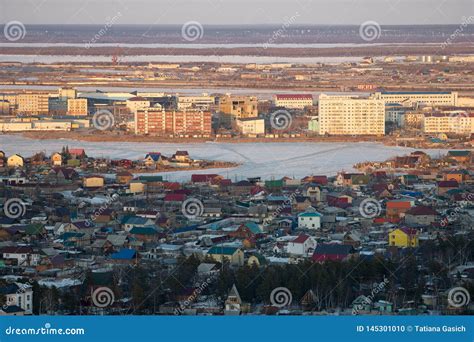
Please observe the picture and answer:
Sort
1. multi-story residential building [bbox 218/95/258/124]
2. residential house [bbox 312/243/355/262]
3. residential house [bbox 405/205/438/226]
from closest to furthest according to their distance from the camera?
residential house [bbox 312/243/355/262] < residential house [bbox 405/205/438/226] < multi-story residential building [bbox 218/95/258/124]

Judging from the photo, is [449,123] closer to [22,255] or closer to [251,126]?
[251,126]

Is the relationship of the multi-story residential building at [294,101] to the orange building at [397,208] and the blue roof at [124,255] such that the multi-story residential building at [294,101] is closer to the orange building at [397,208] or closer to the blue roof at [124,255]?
the orange building at [397,208]

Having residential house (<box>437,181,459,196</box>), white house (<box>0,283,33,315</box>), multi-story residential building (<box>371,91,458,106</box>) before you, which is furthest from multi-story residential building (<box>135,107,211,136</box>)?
white house (<box>0,283,33,315</box>)

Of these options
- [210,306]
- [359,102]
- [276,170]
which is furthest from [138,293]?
[359,102]

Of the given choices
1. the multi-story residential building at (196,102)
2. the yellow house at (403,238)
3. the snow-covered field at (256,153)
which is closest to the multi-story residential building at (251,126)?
the snow-covered field at (256,153)

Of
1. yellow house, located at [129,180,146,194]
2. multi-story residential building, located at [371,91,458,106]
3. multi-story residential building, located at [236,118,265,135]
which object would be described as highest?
multi-story residential building, located at [371,91,458,106]

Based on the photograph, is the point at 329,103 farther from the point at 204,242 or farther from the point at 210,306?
the point at 210,306

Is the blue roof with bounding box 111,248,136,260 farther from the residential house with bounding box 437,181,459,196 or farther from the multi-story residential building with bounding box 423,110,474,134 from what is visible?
the multi-story residential building with bounding box 423,110,474,134
